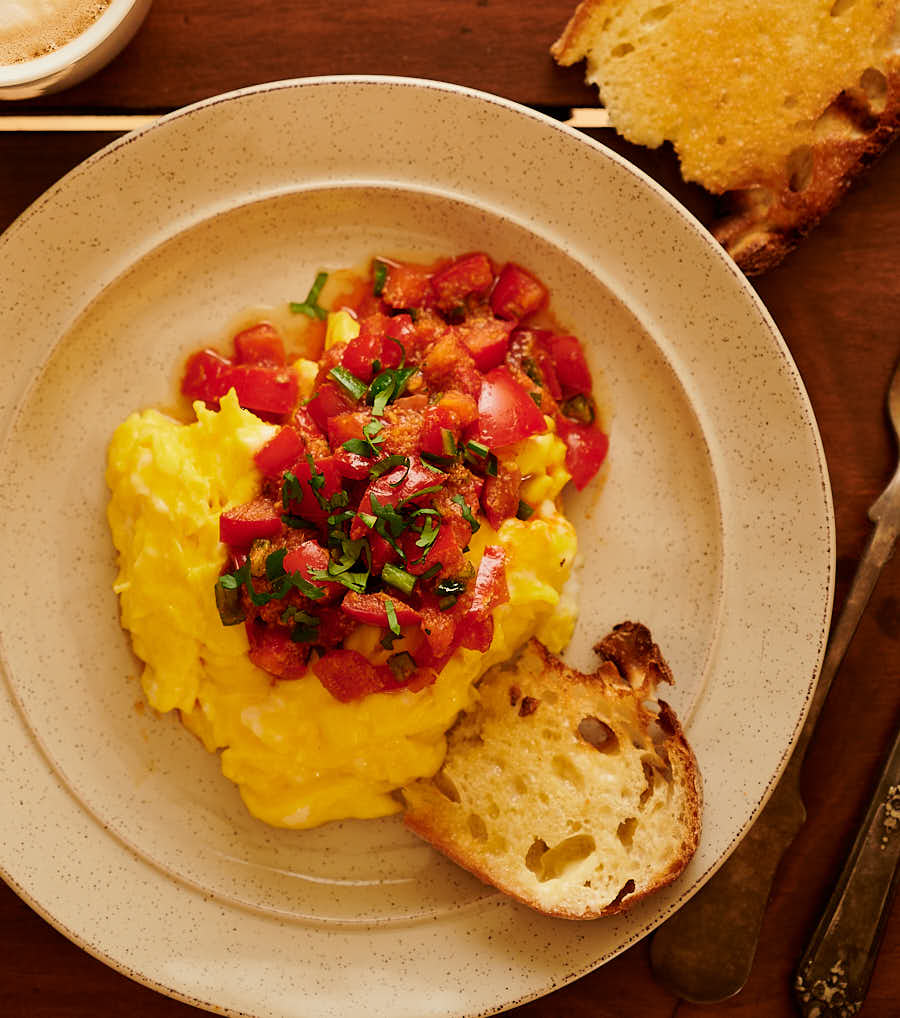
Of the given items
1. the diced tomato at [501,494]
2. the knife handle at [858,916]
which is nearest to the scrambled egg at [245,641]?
the diced tomato at [501,494]

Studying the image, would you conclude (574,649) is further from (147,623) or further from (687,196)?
(687,196)

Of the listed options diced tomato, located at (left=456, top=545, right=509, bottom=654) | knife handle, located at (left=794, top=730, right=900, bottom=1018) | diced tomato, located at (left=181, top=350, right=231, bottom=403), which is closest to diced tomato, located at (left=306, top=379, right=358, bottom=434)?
diced tomato, located at (left=181, top=350, right=231, bottom=403)

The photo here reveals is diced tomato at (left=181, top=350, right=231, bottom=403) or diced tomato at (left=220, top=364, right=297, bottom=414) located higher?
diced tomato at (left=220, top=364, right=297, bottom=414)

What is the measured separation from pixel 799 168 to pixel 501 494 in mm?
1697

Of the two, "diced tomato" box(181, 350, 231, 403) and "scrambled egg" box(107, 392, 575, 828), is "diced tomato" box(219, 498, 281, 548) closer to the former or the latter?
"scrambled egg" box(107, 392, 575, 828)

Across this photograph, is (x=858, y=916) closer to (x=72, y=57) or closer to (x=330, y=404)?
(x=330, y=404)

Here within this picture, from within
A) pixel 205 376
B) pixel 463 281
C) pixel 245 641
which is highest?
pixel 463 281

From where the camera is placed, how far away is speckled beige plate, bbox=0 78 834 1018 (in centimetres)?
327

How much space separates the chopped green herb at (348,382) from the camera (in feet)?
10.4

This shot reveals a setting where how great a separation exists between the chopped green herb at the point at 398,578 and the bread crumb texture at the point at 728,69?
1871 mm

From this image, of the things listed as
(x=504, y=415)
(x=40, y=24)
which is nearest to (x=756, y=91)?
(x=504, y=415)

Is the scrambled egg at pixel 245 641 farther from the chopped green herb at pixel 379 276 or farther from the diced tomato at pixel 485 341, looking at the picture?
the chopped green herb at pixel 379 276

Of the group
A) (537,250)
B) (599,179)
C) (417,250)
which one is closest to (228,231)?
(417,250)

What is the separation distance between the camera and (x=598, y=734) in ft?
11.2
